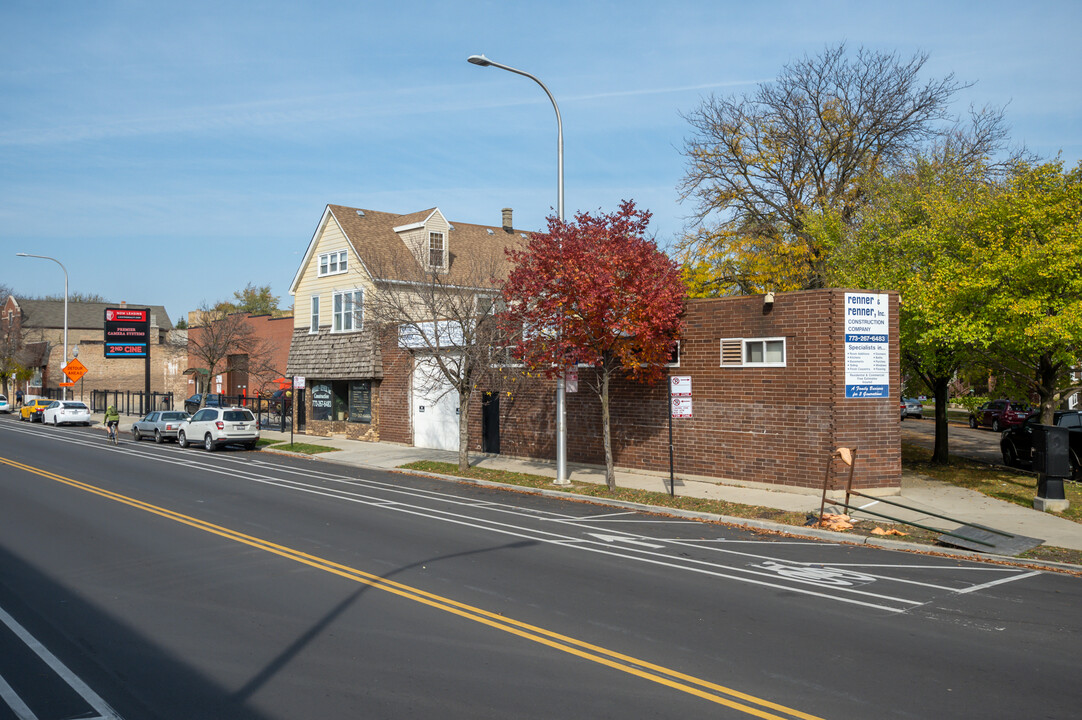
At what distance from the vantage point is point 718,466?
19141 mm

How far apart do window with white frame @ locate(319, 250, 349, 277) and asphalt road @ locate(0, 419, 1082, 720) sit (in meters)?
20.1

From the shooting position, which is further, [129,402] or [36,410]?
[129,402]

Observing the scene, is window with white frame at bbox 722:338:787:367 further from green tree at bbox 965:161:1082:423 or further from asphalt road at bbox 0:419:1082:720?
asphalt road at bbox 0:419:1082:720

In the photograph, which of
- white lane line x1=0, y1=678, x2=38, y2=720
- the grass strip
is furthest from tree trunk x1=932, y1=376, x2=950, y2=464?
white lane line x1=0, y1=678, x2=38, y2=720

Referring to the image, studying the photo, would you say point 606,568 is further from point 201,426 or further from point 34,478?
point 201,426

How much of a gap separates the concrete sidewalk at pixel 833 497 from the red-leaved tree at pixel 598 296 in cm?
244

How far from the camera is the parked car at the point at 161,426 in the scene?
32750mm

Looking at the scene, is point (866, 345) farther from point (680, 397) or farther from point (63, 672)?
point (63, 672)

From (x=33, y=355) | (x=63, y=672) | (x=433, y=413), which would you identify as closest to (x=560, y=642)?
(x=63, y=672)

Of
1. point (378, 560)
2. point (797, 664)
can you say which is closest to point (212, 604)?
point (378, 560)

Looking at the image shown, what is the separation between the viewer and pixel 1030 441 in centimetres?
2225

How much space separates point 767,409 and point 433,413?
14100 mm

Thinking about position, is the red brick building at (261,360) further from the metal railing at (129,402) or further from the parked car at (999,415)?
the parked car at (999,415)

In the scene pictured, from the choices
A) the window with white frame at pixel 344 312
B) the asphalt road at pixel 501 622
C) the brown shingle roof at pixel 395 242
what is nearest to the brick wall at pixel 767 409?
the asphalt road at pixel 501 622
